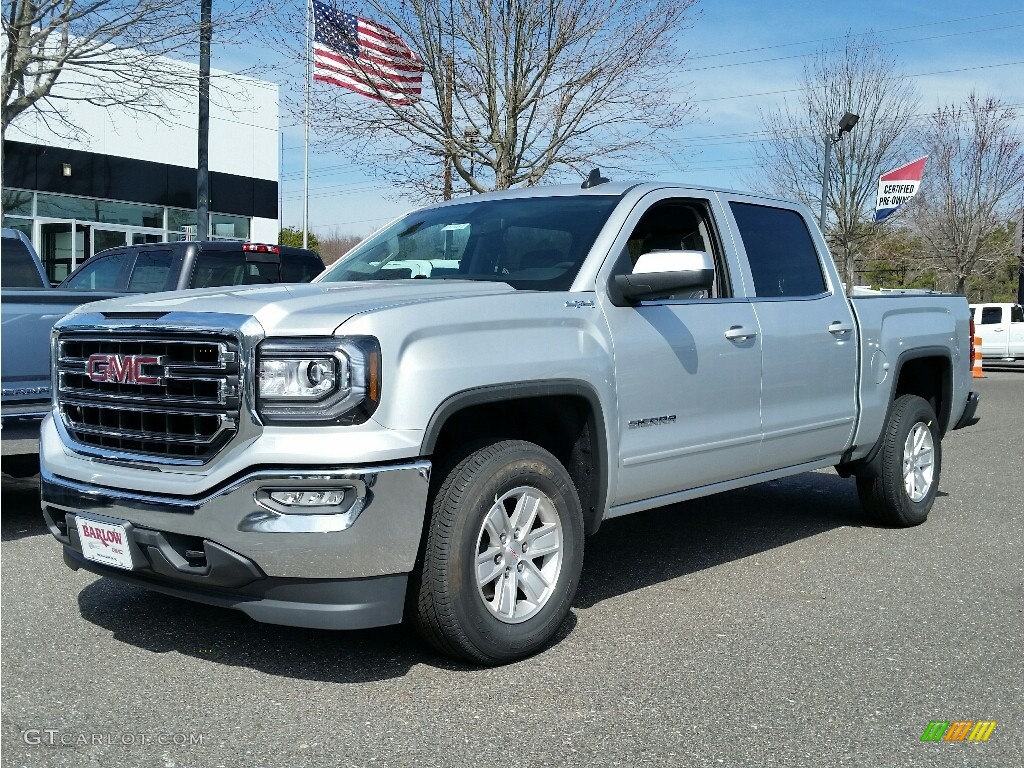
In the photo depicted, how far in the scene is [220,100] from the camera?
26.5m

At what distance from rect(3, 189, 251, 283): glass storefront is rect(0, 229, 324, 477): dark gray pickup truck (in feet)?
43.2

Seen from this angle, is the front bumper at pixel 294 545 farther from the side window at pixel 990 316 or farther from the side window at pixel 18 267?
the side window at pixel 990 316

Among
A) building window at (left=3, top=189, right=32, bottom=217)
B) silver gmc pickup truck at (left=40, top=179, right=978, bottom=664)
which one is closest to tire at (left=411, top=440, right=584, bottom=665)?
silver gmc pickup truck at (left=40, top=179, right=978, bottom=664)

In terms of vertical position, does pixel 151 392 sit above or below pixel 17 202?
below

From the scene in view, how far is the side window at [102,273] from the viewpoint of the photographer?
10.1 m

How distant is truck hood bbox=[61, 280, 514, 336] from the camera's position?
Answer: 152 inches

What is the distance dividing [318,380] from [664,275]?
1.68 metres

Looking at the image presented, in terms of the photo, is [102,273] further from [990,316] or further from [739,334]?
[990,316]

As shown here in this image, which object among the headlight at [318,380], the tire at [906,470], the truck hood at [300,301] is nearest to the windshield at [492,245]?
the truck hood at [300,301]

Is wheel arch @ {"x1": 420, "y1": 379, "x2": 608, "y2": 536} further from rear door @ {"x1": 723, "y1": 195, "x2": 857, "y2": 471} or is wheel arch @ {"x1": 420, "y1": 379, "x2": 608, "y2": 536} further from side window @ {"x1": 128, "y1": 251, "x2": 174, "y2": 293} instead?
side window @ {"x1": 128, "y1": 251, "x2": 174, "y2": 293}

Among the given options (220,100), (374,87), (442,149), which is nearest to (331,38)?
(374,87)

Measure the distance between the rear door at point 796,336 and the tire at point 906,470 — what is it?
59 centimetres

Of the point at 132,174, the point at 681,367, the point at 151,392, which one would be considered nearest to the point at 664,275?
the point at 681,367

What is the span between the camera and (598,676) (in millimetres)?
4215
